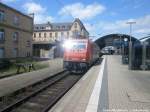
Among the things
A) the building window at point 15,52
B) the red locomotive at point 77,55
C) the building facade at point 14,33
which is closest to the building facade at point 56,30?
the building facade at point 14,33

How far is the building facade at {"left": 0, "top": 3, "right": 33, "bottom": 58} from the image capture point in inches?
1519

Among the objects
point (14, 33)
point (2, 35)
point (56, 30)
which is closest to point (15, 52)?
point (14, 33)

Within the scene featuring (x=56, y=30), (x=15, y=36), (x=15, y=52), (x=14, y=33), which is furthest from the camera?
(x=56, y=30)

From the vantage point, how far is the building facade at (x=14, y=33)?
3859cm

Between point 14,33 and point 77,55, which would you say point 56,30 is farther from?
point 77,55

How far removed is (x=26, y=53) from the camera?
47.2 m

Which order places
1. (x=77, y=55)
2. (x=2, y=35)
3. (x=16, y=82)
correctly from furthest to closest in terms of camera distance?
(x=2, y=35), (x=77, y=55), (x=16, y=82)

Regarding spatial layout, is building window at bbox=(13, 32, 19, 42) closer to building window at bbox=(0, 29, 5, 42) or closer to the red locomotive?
building window at bbox=(0, 29, 5, 42)

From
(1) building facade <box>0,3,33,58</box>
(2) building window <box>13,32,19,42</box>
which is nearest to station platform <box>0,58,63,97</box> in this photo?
(1) building facade <box>0,3,33,58</box>

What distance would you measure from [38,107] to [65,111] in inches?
61.5

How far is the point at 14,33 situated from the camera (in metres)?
42.8

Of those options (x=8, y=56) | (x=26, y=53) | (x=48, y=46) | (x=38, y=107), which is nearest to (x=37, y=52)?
(x=48, y=46)

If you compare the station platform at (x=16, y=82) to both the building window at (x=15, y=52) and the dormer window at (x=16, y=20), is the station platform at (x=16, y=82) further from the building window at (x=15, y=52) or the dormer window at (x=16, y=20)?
the dormer window at (x=16, y=20)

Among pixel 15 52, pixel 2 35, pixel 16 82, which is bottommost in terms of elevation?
pixel 16 82
